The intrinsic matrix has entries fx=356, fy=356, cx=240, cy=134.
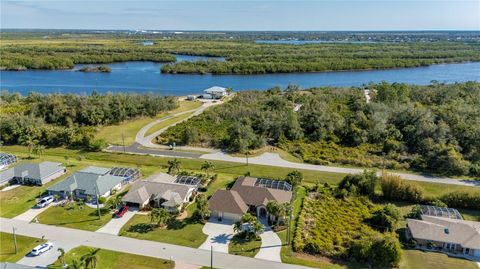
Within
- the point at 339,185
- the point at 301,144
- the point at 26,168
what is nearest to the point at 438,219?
the point at 339,185

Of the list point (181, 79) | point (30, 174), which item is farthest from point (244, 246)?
point (181, 79)

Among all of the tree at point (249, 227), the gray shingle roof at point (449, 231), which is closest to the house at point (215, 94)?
the tree at point (249, 227)

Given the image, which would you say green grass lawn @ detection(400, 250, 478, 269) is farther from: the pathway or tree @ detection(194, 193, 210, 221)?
tree @ detection(194, 193, 210, 221)

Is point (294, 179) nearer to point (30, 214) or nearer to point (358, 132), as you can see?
point (358, 132)

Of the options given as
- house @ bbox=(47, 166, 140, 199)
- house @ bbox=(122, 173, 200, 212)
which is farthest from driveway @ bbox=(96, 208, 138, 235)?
house @ bbox=(47, 166, 140, 199)

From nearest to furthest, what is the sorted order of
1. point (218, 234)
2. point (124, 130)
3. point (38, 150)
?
point (218, 234) < point (38, 150) < point (124, 130)
